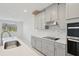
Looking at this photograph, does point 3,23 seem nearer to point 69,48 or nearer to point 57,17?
point 57,17

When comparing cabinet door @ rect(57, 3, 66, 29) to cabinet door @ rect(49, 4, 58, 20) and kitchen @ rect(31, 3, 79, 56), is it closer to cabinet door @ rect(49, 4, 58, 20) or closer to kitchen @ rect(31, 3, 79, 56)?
kitchen @ rect(31, 3, 79, 56)

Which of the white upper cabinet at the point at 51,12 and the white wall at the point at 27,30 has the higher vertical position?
the white upper cabinet at the point at 51,12

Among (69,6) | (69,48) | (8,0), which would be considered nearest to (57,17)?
(69,6)

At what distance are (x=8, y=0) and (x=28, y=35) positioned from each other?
6207 mm

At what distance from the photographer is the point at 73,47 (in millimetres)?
2037

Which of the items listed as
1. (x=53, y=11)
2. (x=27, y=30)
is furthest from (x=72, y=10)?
(x=27, y=30)

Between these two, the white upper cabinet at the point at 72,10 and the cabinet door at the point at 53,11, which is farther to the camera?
the cabinet door at the point at 53,11

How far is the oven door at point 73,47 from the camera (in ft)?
6.27

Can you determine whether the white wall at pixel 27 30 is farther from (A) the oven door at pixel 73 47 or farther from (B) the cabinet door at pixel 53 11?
(A) the oven door at pixel 73 47

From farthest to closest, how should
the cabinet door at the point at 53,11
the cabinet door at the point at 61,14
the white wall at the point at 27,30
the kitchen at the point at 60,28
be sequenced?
1. the white wall at the point at 27,30
2. the cabinet door at the point at 53,11
3. the cabinet door at the point at 61,14
4. the kitchen at the point at 60,28

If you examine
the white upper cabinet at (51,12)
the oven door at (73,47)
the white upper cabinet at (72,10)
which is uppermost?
the white upper cabinet at (51,12)

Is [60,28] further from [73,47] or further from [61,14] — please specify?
[73,47]

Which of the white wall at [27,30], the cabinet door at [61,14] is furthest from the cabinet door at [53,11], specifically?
the white wall at [27,30]

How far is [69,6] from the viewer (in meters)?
2.14
